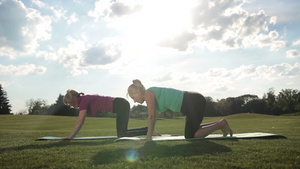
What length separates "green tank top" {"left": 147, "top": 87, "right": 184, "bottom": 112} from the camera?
239 inches

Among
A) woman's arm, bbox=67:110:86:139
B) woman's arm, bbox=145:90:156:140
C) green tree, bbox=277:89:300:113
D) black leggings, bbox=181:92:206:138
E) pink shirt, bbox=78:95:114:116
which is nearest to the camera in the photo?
woman's arm, bbox=145:90:156:140

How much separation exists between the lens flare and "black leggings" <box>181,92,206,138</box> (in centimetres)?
220

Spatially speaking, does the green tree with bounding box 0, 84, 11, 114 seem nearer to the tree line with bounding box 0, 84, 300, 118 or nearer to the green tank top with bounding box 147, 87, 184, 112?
the tree line with bounding box 0, 84, 300, 118

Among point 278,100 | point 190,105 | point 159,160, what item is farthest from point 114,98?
point 278,100

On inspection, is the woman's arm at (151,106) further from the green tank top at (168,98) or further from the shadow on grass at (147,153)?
the shadow on grass at (147,153)

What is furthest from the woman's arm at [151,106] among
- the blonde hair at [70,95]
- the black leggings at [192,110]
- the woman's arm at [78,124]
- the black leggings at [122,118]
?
the blonde hair at [70,95]

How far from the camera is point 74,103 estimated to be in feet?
23.4

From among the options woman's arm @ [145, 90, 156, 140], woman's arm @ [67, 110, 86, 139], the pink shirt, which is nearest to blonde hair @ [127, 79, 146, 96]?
woman's arm @ [145, 90, 156, 140]

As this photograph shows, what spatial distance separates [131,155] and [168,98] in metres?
2.33

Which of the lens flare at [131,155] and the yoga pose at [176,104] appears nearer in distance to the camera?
the lens flare at [131,155]

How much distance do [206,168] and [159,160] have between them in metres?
0.74

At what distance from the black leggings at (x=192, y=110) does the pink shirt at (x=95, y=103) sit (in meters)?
2.39

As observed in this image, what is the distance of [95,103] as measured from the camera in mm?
7289

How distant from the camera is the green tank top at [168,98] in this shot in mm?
6081
